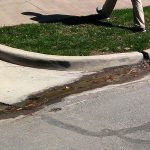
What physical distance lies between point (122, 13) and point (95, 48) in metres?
2.22

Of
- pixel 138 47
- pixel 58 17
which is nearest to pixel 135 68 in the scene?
pixel 138 47

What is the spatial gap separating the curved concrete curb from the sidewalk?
1.93 metres

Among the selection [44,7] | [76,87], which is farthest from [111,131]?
[44,7]

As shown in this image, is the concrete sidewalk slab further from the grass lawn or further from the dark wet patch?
the grass lawn

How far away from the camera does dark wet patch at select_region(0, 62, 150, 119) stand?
21.1 ft

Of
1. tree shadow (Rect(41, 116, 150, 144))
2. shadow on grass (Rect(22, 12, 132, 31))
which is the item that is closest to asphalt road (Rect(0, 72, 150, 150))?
tree shadow (Rect(41, 116, 150, 144))

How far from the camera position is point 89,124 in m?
5.97

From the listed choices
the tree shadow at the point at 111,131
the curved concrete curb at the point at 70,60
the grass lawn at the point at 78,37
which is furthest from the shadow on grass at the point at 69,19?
the tree shadow at the point at 111,131

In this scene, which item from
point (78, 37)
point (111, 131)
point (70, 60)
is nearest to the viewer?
point (111, 131)

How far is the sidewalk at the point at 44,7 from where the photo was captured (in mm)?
10023

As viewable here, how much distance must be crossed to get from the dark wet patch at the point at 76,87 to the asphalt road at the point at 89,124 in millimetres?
135

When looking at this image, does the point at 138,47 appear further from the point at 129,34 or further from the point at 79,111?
the point at 79,111

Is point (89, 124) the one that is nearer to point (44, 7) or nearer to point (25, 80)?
point (25, 80)

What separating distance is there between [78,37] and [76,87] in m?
1.84
